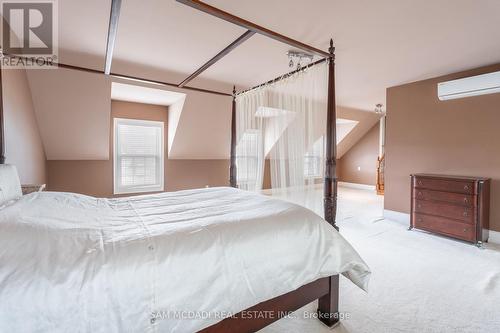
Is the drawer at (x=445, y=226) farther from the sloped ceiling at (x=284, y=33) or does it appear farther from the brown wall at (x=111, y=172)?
the brown wall at (x=111, y=172)

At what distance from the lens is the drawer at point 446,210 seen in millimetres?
3195

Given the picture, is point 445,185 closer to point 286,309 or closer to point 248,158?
point 248,158

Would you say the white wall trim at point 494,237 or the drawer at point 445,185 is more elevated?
the drawer at point 445,185

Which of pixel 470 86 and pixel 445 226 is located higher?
pixel 470 86

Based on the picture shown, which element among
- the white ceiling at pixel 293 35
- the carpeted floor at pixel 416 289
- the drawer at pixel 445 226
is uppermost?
A: the white ceiling at pixel 293 35

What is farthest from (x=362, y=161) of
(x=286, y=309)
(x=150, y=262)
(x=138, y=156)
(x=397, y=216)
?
(x=150, y=262)

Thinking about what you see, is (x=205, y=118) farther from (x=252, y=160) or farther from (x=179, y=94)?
(x=252, y=160)

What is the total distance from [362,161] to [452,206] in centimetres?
480

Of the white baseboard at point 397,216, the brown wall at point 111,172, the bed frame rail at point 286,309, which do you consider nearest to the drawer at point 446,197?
the white baseboard at point 397,216

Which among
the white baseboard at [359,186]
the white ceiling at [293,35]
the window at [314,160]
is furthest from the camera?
the white baseboard at [359,186]

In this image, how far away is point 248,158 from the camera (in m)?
3.37

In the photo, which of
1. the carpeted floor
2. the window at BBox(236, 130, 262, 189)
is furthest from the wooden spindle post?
the window at BBox(236, 130, 262, 189)

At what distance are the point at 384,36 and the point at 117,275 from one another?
3.09m

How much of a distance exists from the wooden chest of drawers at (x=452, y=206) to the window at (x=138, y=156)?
4826 millimetres
